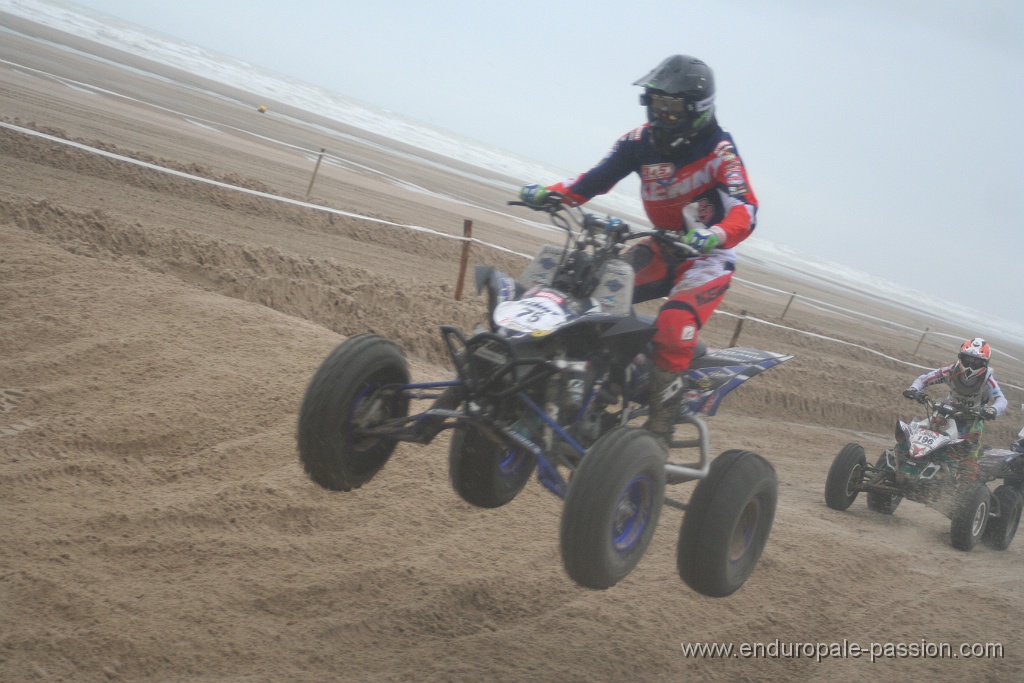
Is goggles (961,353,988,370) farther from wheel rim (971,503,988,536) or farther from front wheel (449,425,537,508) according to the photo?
front wheel (449,425,537,508)

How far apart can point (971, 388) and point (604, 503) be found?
25.2 feet

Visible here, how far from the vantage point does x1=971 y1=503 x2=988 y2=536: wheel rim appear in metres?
8.24

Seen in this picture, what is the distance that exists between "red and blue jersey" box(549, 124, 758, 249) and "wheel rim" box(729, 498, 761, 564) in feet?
4.86

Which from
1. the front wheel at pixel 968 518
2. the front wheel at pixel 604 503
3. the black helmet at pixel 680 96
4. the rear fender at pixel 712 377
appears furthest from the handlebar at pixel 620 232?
the front wheel at pixel 968 518

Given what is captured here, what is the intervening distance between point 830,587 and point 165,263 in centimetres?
689

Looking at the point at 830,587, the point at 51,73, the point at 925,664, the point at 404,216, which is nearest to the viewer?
A: the point at 925,664

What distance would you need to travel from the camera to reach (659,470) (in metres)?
3.88

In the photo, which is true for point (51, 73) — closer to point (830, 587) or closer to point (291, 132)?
point (291, 132)

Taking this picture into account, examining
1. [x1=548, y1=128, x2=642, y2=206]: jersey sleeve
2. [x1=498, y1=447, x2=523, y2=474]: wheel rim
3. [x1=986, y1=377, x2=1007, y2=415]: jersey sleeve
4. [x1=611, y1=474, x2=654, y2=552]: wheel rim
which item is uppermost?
[x1=548, y1=128, x2=642, y2=206]: jersey sleeve

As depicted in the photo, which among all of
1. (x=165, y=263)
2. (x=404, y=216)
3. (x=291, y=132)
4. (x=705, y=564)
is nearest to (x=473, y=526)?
(x=705, y=564)

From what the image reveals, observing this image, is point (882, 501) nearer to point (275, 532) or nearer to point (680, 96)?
point (680, 96)

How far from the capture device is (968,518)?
8.16 m

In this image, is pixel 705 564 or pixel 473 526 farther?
pixel 473 526

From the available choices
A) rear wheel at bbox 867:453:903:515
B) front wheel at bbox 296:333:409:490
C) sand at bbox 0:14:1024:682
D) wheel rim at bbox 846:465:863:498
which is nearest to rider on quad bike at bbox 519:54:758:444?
front wheel at bbox 296:333:409:490
